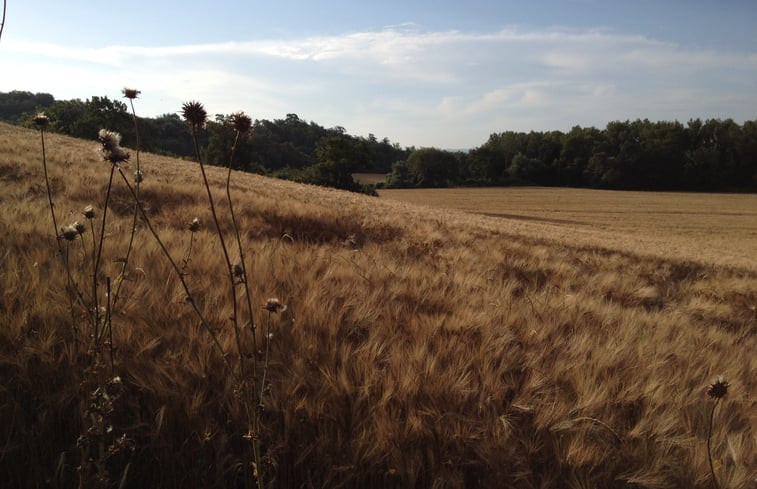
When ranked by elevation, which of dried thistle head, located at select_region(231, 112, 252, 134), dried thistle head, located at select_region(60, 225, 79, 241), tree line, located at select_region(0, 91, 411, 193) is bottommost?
dried thistle head, located at select_region(60, 225, 79, 241)

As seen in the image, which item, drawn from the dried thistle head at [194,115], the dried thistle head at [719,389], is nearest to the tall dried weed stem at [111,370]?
the dried thistle head at [194,115]

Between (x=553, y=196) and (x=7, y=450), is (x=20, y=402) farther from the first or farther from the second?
(x=553, y=196)

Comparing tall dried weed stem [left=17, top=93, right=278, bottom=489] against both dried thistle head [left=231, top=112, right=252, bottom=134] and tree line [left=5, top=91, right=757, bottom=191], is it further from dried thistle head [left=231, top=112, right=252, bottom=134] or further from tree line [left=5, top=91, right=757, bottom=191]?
tree line [left=5, top=91, right=757, bottom=191]

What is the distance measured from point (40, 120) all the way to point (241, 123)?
47.4 inches

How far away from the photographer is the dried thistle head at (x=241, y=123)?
1.63 m

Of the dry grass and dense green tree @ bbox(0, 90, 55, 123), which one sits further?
dense green tree @ bbox(0, 90, 55, 123)

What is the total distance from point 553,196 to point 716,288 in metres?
58.1

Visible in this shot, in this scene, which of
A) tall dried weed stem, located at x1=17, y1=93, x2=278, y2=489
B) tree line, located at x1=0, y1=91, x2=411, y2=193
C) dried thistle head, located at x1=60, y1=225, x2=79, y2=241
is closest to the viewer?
tall dried weed stem, located at x1=17, y1=93, x2=278, y2=489

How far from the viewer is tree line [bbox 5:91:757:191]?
184 feet

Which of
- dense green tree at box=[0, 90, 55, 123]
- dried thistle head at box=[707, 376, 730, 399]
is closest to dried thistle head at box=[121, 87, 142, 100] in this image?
dried thistle head at box=[707, 376, 730, 399]

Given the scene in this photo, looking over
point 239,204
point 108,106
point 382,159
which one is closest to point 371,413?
point 239,204

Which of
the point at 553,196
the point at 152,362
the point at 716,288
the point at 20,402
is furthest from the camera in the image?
the point at 553,196

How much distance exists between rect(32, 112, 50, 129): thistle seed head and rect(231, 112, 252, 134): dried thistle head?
1.09 metres

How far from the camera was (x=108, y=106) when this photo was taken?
168ft
